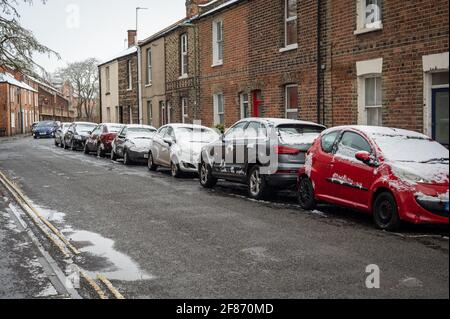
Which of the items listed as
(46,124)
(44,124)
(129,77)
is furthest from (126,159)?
(46,124)

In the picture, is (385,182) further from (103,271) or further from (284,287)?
(103,271)

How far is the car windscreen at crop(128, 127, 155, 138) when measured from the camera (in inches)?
907

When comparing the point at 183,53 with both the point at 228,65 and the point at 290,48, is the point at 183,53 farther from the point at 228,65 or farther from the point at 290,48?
the point at 290,48

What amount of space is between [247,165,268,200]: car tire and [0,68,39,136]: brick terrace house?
171ft

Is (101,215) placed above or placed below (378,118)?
below

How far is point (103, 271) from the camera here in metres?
6.72

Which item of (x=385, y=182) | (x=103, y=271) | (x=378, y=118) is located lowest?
(x=103, y=271)

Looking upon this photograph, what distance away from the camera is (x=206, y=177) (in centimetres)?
1502

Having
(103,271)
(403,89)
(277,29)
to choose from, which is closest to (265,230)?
(103,271)

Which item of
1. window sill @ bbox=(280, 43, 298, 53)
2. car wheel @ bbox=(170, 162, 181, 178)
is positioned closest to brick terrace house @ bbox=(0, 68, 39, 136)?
window sill @ bbox=(280, 43, 298, 53)

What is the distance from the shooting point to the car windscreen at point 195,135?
17.9m

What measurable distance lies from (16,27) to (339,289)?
2602 centimetres

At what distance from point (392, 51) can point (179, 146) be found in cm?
658

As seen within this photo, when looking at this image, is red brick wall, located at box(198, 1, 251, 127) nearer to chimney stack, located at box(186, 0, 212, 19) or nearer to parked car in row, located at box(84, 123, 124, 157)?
chimney stack, located at box(186, 0, 212, 19)
